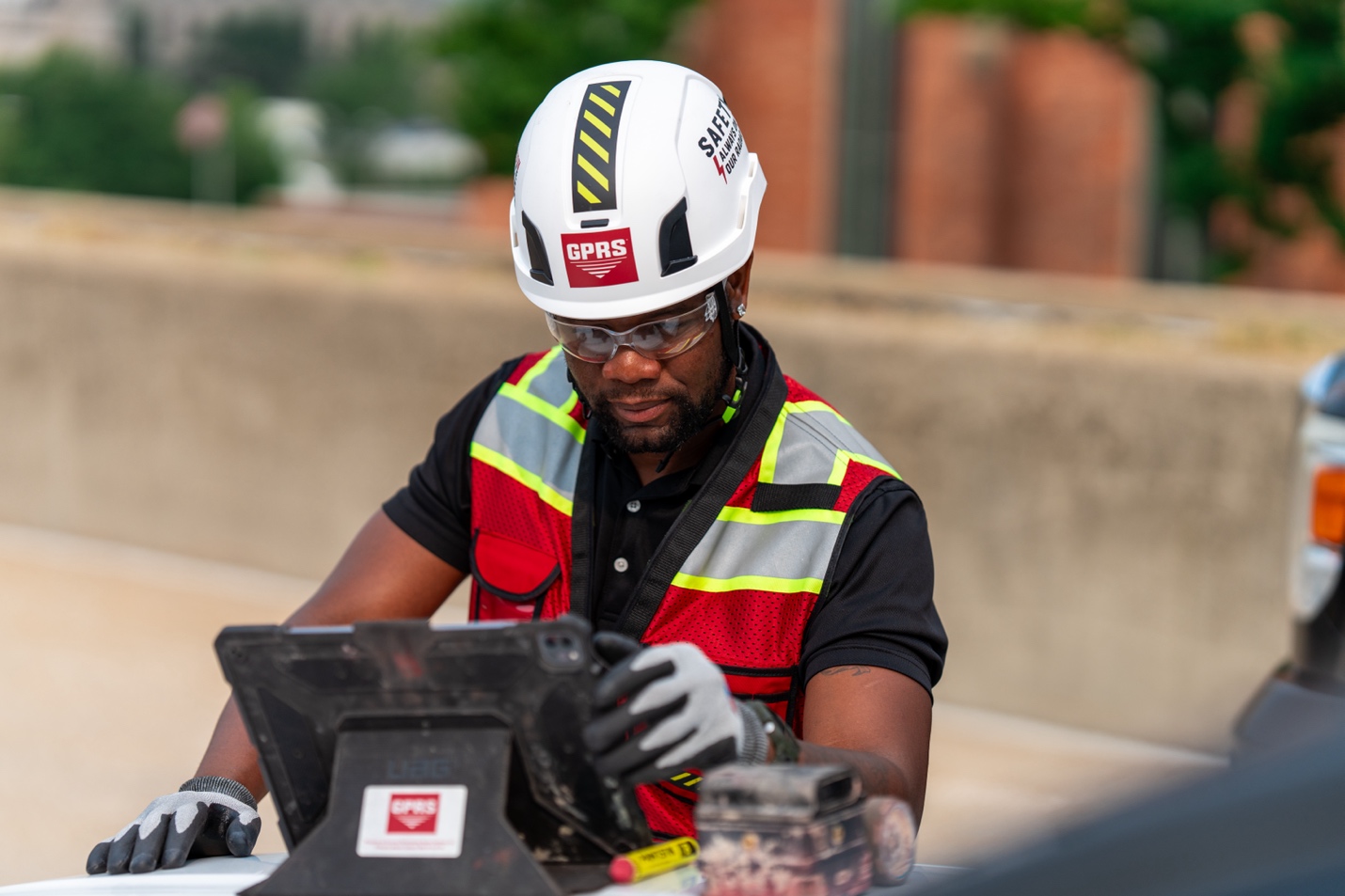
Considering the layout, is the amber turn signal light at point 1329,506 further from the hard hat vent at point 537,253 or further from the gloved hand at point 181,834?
the gloved hand at point 181,834

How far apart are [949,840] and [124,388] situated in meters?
4.59

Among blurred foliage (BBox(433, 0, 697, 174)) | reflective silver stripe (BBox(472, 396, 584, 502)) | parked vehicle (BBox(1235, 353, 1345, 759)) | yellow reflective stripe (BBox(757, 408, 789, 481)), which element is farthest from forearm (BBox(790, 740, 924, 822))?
blurred foliage (BBox(433, 0, 697, 174))

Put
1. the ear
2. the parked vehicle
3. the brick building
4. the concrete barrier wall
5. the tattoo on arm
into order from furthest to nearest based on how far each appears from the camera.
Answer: the brick building < the concrete barrier wall < the parked vehicle < the ear < the tattoo on arm

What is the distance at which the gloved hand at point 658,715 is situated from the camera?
6.38ft

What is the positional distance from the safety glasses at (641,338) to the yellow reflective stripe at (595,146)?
248 mm

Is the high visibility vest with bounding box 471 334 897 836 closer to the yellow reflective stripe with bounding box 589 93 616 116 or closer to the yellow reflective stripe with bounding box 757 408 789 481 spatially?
the yellow reflective stripe with bounding box 757 408 789 481

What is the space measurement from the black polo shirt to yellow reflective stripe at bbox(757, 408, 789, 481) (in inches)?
2.1

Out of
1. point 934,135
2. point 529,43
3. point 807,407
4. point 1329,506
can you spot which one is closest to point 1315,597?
point 1329,506

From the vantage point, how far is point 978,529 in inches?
240

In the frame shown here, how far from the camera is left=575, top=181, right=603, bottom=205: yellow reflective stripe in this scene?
8.75 ft

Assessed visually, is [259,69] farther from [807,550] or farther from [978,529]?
[807,550]

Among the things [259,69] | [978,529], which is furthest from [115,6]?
[978,529]

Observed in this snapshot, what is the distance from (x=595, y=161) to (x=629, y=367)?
30 centimetres

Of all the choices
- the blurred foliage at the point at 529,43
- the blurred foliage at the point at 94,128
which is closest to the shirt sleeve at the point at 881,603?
the blurred foliage at the point at 529,43
